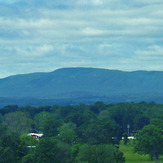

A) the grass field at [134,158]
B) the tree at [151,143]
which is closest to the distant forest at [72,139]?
the grass field at [134,158]

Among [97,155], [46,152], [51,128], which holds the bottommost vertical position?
[97,155]

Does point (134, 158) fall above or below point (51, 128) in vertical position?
below

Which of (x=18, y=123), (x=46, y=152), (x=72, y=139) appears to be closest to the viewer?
(x=46, y=152)

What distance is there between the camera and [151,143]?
7862 cm

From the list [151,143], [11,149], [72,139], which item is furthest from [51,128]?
[11,149]

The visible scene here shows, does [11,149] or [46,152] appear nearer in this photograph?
[46,152]

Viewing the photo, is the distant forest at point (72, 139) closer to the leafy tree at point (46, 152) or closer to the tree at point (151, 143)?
the leafy tree at point (46, 152)

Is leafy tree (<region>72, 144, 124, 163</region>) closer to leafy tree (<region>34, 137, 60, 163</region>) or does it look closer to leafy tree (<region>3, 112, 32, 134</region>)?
leafy tree (<region>34, 137, 60, 163</region>)

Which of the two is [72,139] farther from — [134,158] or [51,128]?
[51,128]

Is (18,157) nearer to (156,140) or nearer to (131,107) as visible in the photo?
(156,140)

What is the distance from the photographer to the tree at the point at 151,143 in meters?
79.4

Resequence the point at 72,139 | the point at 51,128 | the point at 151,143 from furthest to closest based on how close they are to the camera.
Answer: the point at 51,128
the point at 72,139
the point at 151,143

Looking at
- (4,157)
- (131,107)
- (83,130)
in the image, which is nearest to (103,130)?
(83,130)

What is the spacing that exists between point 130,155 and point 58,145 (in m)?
22.9
